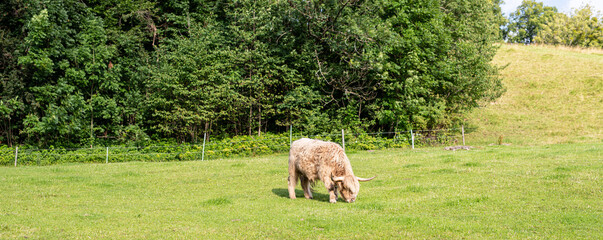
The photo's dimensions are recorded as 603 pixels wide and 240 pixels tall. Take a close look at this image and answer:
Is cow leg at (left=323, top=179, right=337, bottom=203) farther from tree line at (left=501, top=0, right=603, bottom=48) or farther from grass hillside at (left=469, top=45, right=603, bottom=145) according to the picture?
tree line at (left=501, top=0, right=603, bottom=48)

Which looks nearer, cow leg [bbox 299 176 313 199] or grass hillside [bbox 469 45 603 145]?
cow leg [bbox 299 176 313 199]

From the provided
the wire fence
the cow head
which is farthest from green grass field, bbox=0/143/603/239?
the wire fence

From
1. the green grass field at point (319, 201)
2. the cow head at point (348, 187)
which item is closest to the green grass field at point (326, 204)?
the green grass field at point (319, 201)

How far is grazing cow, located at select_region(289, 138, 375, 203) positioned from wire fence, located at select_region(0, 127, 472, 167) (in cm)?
1515

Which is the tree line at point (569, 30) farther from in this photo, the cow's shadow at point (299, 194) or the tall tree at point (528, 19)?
the cow's shadow at point (299, 194)

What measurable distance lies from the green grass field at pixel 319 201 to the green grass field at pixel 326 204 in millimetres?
30

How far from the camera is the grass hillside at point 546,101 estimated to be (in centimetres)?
3788

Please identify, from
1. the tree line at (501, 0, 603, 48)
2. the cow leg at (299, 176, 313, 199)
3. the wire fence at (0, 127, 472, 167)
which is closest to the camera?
the cow leg at (299, 176, 313, 199)

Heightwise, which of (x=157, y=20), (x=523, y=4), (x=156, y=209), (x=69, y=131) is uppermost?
(x=523, y=4)

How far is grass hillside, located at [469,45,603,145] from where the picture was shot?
37.9 m

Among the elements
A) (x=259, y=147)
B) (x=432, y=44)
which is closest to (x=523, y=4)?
(x=432, y=44)

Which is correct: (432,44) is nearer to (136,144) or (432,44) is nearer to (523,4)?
(136,144)

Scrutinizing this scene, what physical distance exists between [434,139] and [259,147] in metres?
11.8

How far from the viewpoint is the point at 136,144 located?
3316 cm
